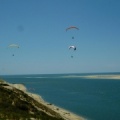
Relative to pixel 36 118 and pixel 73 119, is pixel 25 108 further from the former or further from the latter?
pixel 73 119

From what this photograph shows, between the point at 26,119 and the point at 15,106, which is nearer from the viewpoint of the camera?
the point at 26,119

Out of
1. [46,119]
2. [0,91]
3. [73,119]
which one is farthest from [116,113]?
[46,119]

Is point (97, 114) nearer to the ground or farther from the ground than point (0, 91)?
nearer to the ground

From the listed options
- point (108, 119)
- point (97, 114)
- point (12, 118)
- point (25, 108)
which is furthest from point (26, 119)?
point (97, 114)

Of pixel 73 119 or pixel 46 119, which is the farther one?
pixel 73 119

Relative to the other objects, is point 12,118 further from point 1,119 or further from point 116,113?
point 116,113

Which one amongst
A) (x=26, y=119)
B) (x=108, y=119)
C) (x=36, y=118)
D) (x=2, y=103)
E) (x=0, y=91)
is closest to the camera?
(x=26, y=119)

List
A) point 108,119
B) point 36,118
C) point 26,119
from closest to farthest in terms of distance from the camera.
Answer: point 26,119, point 36,118, point 108,119

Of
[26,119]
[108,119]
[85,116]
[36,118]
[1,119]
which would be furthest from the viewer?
[85,116]

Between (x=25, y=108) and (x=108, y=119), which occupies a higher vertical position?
(x=25, y=108)
